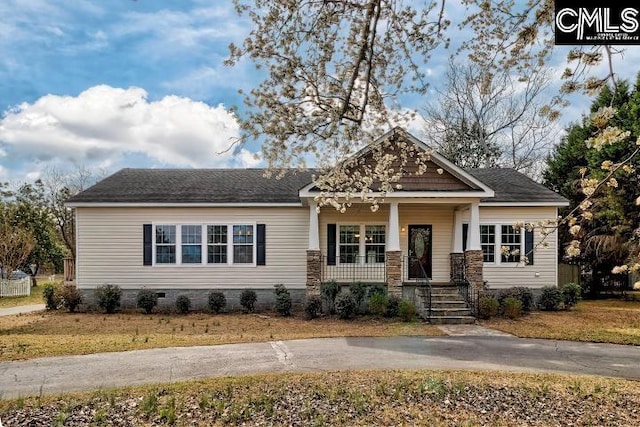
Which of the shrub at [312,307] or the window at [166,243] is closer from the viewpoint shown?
the shrub at [312,307]

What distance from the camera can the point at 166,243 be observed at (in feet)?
55.3

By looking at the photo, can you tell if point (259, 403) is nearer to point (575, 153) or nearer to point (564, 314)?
point (564, 314)

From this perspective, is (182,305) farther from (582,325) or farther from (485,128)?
(485,128)

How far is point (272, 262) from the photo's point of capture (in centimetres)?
1684

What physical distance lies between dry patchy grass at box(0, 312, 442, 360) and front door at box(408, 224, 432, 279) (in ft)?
13.0

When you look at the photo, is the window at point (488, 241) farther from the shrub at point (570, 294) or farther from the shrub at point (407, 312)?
the shrub at point (407, 312)

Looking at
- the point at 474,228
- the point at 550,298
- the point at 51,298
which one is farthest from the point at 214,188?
the point at 550,298

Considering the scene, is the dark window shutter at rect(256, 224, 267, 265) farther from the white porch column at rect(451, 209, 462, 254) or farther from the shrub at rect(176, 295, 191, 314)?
the white porch column at rect(451, 209, 462, 254)

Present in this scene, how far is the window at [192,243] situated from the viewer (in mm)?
16828

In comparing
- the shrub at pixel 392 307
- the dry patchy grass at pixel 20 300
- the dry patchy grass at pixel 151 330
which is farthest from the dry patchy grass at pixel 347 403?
the dry patchy grass at pixel 20 300

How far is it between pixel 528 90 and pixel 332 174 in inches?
1017

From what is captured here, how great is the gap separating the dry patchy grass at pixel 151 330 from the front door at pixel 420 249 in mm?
3977

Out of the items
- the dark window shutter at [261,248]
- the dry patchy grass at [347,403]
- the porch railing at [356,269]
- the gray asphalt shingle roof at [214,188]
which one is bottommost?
the dry patchy grass at [347,403]

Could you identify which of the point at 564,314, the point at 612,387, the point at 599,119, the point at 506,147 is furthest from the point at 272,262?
the point at 506,147
